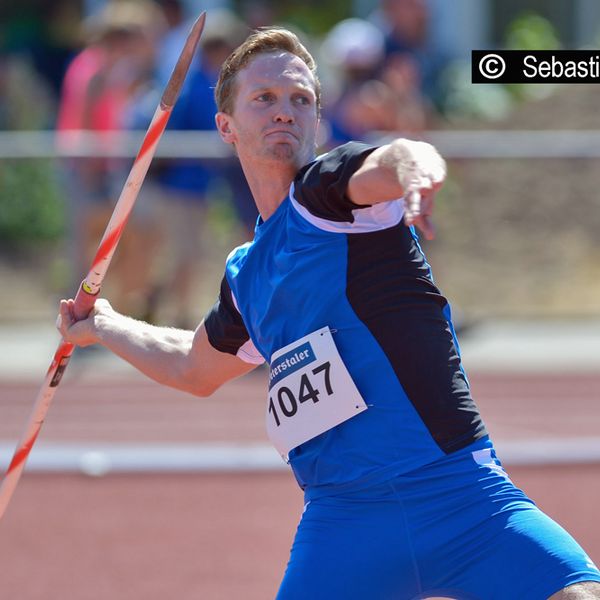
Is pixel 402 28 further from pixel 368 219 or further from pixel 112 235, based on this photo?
pixel 368 219

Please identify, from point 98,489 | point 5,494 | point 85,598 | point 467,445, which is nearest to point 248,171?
point 467,445

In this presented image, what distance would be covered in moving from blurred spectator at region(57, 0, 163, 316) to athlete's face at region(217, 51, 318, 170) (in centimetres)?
779

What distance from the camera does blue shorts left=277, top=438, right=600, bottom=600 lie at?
3.48 metres

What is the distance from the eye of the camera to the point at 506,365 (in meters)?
11.5

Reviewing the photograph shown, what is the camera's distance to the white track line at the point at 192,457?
8.20 m

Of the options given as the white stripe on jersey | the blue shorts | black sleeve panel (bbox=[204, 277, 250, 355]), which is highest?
the white stripe on jersey

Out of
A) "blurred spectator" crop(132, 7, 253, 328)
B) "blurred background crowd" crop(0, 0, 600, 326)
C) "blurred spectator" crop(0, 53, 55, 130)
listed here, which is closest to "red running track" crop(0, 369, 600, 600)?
"blurred spectator" crop(132, 7, 253, 328)

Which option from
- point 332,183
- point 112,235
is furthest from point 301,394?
point 112,235

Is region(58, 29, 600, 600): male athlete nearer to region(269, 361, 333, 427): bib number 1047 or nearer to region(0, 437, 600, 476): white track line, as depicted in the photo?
region(269, 361, 333, 427): bib number 1047

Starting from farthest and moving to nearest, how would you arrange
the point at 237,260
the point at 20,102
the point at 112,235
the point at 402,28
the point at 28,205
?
the point at 20,102 < the point at 28,205 < the point at 402,28 < the point at 112,235 < the point at 237,260

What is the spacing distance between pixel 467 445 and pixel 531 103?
50.0ft

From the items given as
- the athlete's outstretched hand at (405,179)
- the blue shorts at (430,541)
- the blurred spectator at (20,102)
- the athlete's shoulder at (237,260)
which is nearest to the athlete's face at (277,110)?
the athlete's shoulder at (237,260)
